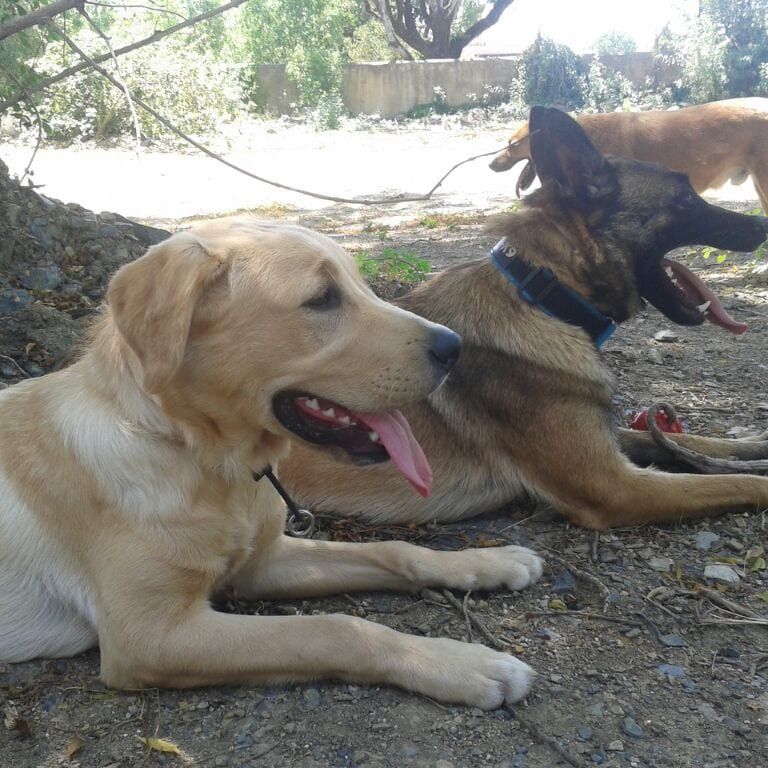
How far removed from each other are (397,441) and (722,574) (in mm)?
1331

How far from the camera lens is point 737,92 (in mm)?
20781

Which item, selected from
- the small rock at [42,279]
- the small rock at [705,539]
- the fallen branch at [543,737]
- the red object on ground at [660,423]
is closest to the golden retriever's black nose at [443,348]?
the fallen branch at [543,737]

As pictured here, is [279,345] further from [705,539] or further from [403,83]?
[403,83]

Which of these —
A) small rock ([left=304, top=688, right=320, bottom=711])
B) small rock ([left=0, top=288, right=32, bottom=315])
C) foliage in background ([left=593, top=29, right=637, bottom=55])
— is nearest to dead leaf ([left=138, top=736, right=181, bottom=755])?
small rock ([left=304, top=688, right=320, bottom=711])

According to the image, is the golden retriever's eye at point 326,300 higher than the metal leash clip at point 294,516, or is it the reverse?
the golden retriever's eye at point 326,300

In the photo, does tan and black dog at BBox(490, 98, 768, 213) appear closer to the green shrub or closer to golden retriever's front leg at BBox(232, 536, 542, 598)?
golden retriever's front leg at BBox(232, 536, 542, 598)

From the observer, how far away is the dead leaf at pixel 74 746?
2.18 metres

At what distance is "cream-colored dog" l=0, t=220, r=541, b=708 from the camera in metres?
2.29

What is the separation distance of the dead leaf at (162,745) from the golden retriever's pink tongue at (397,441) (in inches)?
38.1

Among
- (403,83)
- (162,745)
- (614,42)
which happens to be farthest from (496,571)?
(614,42)

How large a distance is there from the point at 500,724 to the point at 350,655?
0.45m

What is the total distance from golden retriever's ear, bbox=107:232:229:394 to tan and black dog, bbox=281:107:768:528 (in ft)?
4.18

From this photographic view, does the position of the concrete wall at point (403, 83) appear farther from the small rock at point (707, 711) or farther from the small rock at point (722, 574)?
the small rock at point (707, 711)

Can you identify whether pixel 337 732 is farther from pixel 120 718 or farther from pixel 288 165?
pixel 288 165
